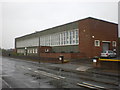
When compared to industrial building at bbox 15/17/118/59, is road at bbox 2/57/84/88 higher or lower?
lower

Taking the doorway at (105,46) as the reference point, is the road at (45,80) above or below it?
below

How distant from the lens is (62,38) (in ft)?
123

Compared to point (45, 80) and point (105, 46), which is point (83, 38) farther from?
point (45, 80)

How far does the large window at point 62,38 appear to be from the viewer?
3312 cm

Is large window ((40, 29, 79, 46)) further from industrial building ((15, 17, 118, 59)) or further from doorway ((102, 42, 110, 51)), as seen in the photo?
doorway ((102, 42, 110, 51))

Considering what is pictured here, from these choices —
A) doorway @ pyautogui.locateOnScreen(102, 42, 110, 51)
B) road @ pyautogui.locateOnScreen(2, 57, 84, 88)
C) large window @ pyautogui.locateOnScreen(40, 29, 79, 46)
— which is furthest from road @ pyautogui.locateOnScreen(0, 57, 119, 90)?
doorway @ pyautogui.locateOnScreen(102, 42, 110, 51)

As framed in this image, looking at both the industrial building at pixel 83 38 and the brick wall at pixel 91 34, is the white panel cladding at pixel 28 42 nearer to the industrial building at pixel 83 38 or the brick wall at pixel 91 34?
the industrial building at pixel 83 38

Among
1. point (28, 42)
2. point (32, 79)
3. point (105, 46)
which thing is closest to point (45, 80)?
point (32, 79)

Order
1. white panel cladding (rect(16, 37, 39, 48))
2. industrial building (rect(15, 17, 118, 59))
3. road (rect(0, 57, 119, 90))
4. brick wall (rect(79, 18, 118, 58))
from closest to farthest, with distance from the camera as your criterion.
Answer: road (rect(0, 57, 119, 90)), brick wall (rect(79, 18, 118, 58)), industrial building (rect(15, 17, 118, 59)), white panel cladding (rect(16, 37, 39, 48))

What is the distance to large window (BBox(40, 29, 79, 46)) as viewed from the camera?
3312 centimetres

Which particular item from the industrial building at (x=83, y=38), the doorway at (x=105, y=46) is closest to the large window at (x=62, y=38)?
the industrial building at (x=83, y=38)

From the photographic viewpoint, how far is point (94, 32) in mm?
29750

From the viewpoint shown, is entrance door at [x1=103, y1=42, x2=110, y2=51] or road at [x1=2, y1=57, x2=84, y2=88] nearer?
road at [x1=2, y1=57, x2=84, y2=88]

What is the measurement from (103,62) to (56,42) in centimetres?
2325
